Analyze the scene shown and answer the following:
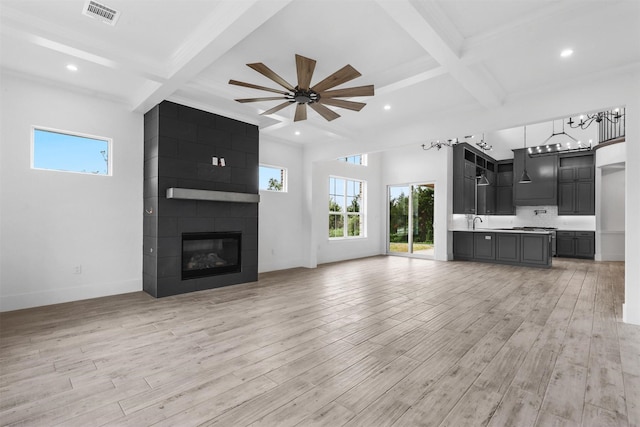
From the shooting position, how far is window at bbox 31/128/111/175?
4098 mm

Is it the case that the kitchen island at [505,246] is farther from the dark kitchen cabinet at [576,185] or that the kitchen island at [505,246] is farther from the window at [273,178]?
the window at [273,178]

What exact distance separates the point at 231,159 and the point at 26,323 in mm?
3390

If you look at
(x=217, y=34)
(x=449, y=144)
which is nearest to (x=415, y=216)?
(x=449, y=144)

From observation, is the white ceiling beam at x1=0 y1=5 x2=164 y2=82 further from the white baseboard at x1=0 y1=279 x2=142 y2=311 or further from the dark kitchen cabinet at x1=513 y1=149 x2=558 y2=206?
the dark kitchen cabinet at x1=513 y1=149 x2=558 y2=206

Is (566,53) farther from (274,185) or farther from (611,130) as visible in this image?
(611,130)

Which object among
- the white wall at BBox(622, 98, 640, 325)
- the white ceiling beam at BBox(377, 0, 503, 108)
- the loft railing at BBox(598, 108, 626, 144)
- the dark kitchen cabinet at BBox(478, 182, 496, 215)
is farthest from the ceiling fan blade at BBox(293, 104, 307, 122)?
the loft railing at BBox(598, 108, 626, 144)

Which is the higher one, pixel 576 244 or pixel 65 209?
pixel 65 209

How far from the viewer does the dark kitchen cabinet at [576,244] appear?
344 inches

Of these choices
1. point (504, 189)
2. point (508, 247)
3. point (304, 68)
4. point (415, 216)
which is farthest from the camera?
point (504, 189)

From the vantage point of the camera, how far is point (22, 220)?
12.8ft

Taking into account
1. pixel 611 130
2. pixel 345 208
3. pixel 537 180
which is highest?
pixel 611 130

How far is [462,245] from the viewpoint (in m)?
8.62

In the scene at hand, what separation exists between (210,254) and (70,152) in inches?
96.0

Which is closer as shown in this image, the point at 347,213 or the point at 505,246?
the point at 505,246
